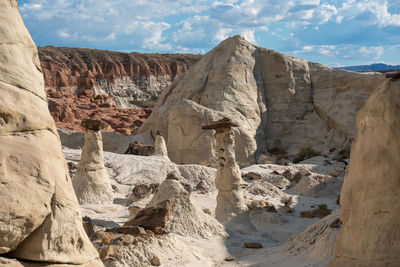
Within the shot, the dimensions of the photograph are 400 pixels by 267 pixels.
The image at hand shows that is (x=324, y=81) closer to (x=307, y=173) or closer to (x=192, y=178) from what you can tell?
(x=307, y=173)

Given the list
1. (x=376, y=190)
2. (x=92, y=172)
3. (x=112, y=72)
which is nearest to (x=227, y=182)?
(x=92, y=172)

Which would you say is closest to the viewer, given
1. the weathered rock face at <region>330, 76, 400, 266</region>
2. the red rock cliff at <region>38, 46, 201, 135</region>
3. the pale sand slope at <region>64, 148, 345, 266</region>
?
the weathered rock face at <region>330, 76, 400, 266</region>

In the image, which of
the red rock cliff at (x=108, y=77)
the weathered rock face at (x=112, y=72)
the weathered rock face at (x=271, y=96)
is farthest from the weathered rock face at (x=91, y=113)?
the weathered rock face at (x=271, y=96)

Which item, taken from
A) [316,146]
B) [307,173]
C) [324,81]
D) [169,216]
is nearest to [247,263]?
[169,216]

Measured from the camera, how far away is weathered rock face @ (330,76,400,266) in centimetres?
367

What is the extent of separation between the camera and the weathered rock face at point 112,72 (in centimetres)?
5597

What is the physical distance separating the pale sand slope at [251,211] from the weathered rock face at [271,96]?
7.89 ft

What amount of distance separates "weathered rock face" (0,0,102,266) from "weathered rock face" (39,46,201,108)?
5190 centimetres

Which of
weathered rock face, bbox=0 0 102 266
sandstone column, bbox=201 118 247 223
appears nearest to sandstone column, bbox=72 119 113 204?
sandstone column, bbox=201 118 247 223

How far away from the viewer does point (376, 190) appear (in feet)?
12.4

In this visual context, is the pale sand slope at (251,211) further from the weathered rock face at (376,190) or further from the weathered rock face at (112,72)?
the weathered rock face at (112,72)

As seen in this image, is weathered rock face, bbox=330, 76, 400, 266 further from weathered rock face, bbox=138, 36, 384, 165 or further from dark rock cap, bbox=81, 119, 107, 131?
weathered rock face, bbox=138, 36, 384, 165

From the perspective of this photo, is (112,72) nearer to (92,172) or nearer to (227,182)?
(92,172)

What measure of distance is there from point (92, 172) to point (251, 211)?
3866 millimetres
